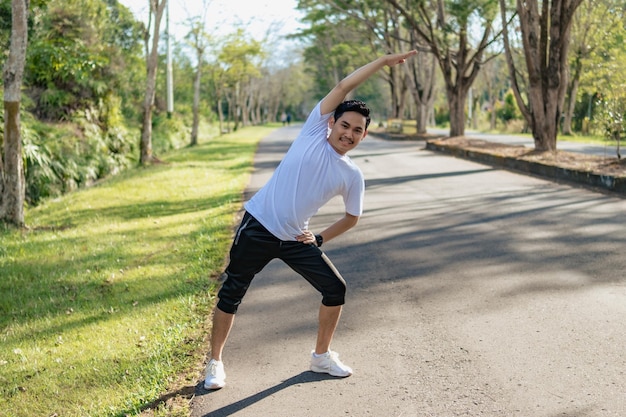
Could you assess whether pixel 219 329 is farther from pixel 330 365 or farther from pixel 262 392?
pixel 330 365

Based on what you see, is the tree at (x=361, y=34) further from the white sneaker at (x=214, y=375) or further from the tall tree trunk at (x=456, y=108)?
the white sneaker at (x=214, y=375)

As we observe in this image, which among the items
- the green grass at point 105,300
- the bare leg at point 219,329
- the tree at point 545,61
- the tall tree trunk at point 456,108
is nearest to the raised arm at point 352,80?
the bare leg at point 219,329

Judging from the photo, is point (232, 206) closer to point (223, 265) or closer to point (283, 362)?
point (223, 265)

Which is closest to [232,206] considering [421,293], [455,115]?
[421,293]

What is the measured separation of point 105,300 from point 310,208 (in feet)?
9.29

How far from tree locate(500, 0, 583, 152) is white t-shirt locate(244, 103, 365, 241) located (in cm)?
1487

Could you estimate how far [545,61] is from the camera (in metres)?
18.5

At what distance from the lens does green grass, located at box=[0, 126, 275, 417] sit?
4.36 m

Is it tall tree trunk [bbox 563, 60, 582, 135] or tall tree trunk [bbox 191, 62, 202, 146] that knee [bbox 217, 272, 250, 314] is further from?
tall tree trunk [bbox 563, 60, 582, 135]

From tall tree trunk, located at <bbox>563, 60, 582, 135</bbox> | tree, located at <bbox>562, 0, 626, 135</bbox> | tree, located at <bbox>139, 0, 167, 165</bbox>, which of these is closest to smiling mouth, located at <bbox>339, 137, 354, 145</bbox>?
tree, located at <bbox>139, 0, 167, 165</bbox>

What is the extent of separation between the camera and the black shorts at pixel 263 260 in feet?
14.1

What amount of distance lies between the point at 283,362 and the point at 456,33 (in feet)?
75.2

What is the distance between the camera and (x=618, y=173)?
1316cm

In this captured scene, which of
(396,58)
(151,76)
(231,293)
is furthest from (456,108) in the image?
(231,293)
